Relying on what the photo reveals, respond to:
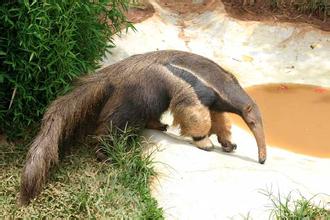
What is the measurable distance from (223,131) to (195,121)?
2.34ft

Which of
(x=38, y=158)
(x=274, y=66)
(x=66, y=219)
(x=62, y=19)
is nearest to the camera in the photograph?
(x=66, y=219)

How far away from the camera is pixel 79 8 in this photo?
5.85 meters

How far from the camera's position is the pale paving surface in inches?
203

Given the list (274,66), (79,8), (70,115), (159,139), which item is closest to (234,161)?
(159,139)

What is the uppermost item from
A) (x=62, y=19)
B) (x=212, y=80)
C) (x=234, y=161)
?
(x=62, y=19)

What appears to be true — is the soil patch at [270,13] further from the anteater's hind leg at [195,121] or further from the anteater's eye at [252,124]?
the anteater's hind leg at [195,121]

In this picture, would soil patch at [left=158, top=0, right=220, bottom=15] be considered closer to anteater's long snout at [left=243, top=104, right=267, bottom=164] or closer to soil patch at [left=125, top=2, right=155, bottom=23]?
soil patch at [left=125, top=2, right=155, bottom=23]

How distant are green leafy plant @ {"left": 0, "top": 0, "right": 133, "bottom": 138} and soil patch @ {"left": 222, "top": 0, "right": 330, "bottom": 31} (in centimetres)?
429

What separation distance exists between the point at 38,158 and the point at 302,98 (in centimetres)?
422

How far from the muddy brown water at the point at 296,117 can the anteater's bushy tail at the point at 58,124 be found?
2225 mm

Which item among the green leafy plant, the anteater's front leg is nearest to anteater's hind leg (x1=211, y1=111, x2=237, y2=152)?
the anteater's front leg

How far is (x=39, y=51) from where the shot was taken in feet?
18.1

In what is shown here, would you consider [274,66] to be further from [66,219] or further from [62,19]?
[66,219]

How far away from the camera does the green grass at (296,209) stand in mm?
4887
